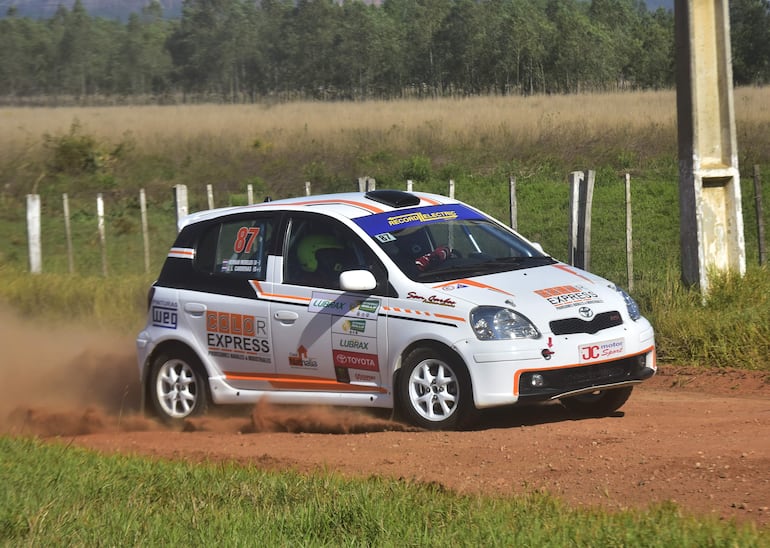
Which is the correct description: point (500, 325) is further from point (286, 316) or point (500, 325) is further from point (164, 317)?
point (164, 317)

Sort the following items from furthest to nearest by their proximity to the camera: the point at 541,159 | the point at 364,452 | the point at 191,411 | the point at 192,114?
the point at 192,114, the point at 541,159, the point at 191,411, the point at 364,452

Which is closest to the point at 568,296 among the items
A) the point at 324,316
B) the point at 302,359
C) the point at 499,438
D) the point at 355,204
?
the point at 499,438

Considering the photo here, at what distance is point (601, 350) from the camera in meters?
8.06

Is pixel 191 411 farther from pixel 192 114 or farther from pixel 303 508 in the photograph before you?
pixel 192 114

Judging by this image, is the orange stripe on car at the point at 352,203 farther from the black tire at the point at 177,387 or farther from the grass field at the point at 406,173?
the grass field at the point at 406,173

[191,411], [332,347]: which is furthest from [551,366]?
[191,411]

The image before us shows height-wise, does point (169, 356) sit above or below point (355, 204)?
below

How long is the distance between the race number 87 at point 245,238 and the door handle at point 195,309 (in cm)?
53

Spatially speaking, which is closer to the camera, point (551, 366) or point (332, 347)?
point (551, 366)

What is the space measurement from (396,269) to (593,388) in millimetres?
1631

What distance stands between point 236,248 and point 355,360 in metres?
1.57

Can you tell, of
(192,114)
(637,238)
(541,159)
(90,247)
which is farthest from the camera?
(192,114)

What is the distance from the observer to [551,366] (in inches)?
309

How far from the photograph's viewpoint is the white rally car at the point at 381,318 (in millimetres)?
7898
